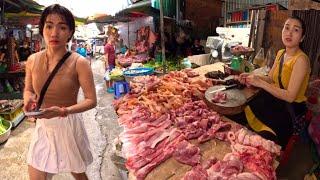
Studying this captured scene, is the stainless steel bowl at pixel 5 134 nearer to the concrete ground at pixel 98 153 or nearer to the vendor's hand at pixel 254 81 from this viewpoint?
the concrete ground at pixel 98 153

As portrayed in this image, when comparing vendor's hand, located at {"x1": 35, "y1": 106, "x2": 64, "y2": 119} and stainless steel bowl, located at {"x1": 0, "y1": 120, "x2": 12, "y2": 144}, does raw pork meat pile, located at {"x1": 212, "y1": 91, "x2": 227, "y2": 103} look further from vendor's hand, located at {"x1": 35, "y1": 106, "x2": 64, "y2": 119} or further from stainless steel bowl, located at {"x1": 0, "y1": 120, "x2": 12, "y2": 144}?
stainless steel bowl, located at {"x1": 0, "y1": 120, "x2": 12, "y2": 144}

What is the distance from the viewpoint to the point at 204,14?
14711mm

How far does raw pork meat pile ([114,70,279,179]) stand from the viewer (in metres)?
3.00

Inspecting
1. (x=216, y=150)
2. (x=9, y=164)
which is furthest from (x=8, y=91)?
(x=216, y=150)

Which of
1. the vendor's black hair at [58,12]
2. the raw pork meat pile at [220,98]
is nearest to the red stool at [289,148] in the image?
the raw pork meat pile at [220,98]

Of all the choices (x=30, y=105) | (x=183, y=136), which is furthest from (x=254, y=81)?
(x=30, y=105)

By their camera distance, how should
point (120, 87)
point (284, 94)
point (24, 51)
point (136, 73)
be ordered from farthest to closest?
point (24, 51) → point (120, 87) → point (136, 73) → point (284, 94)

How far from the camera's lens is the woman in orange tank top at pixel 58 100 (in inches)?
135

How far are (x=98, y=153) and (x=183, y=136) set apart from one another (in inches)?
129

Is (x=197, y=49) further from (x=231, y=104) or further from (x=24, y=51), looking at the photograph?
(x=231, y=104)

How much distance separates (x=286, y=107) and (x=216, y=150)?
1.38 meters

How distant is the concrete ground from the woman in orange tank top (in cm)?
168

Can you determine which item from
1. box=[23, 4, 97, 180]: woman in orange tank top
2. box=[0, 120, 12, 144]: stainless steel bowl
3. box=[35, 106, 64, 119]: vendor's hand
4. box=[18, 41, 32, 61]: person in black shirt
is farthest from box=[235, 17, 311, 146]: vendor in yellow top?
box=[18, 41, 32, 61]: person in black shirt

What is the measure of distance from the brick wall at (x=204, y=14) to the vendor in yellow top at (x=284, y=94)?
10513mm
